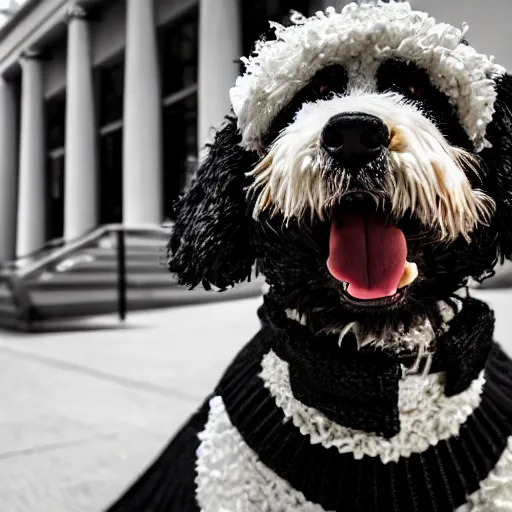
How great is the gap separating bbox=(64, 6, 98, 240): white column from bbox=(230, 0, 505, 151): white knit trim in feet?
49.3

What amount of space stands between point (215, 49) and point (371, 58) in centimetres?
969

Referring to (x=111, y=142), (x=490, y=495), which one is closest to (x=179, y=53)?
(x=111, y=142)

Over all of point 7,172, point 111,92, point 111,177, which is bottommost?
point 111,177

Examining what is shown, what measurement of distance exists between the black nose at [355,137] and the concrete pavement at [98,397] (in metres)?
1.19

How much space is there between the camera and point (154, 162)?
1295 centimetres

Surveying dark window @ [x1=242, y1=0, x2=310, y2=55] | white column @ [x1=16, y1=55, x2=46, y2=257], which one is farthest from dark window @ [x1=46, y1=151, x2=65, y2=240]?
dark window @ [x1=242, y1=0, x2=310, y2=55]

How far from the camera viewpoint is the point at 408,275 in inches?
46.9

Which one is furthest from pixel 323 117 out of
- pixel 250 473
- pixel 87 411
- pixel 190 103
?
pixel 190 103

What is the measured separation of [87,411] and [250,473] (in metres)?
1.76

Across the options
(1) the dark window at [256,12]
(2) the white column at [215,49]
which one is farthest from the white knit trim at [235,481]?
(1) the dark window at [256,12]

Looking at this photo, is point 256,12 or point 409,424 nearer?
point 409,424

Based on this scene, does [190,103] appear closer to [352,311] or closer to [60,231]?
[60,231]

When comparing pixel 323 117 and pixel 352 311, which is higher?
pixel 323 117

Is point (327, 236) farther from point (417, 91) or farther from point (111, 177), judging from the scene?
point (111, 177)
